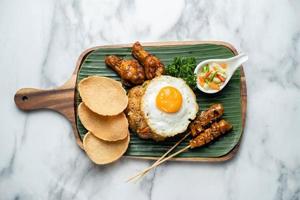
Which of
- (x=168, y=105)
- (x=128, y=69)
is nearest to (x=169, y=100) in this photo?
(x=168, y=105)

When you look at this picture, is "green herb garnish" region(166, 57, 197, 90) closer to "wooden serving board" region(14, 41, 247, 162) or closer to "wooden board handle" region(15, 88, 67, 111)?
"wooden serving board" region(14, 41, 247, 162)

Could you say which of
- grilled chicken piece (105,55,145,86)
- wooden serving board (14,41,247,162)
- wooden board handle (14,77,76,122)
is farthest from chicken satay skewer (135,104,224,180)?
wooden board handle (14,77,76,122)

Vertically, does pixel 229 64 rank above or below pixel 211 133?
above

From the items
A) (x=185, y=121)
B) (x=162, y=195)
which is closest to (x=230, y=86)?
(x=185, y=121)

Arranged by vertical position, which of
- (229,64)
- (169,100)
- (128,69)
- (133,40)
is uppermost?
(133,40)

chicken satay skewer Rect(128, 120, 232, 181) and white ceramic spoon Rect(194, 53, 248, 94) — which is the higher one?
white ceramic spoon Rect(194, 53, 248, 94)

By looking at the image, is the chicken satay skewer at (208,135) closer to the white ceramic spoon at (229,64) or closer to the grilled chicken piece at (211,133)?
the grilled chicken piece at (211,133)

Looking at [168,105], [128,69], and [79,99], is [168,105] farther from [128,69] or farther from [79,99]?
[79,99]
